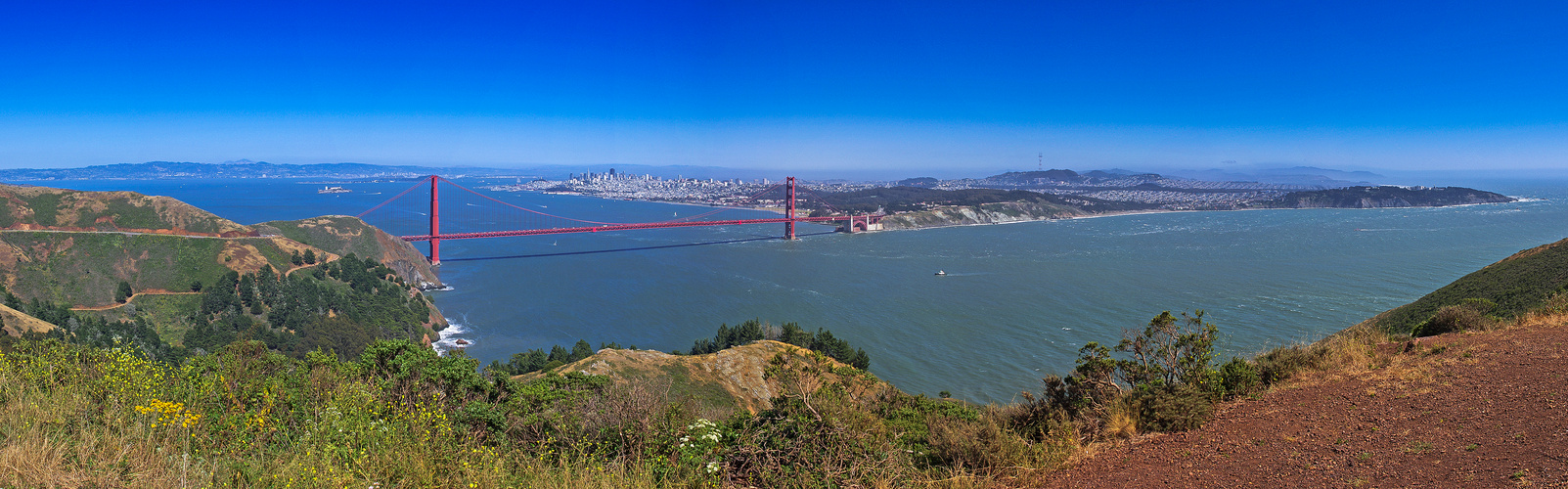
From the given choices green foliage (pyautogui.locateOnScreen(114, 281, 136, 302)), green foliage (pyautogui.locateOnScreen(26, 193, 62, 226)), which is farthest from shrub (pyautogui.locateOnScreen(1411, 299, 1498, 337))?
green foliage (pyautogui.locateOnScreen(26, 193, 62, 226))

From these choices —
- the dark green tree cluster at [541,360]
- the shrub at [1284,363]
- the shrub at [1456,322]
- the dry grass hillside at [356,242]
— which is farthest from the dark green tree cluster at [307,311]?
the shrub at [1456,322]

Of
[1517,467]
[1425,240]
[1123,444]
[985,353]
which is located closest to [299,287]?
[985,353]

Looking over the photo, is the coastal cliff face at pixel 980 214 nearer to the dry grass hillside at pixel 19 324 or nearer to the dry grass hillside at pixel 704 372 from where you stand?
the dry grass hillside at pixel 704 372

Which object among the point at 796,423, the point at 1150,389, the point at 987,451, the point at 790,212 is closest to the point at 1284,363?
the point at 1150,389

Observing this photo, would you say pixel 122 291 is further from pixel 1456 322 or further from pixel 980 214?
pixel 980 214

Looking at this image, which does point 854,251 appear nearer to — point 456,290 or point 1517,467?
point 456,290
